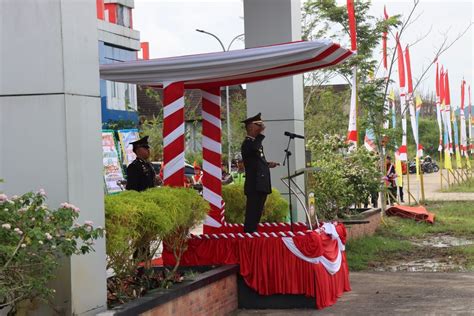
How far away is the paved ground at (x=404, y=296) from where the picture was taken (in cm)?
1002

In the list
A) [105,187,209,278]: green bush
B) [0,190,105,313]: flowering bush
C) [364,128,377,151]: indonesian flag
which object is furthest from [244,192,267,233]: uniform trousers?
[364,128,377,151]: indonesian flag

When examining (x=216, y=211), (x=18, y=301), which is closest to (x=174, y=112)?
(x=216, y=211)

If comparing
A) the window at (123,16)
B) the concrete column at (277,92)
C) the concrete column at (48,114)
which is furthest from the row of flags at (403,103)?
the window at (123,16)

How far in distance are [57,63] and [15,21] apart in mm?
483

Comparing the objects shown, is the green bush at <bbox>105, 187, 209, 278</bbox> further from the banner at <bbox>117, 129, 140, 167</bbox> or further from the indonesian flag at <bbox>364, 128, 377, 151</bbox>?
the banner at <bbox>117, 129, 140, 167</bbox>

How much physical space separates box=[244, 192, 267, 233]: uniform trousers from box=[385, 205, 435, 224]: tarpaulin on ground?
34.8 feet

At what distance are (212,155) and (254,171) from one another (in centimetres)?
121

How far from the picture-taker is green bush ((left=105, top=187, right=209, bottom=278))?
7.73 metres

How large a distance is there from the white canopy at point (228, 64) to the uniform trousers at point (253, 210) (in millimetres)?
1531

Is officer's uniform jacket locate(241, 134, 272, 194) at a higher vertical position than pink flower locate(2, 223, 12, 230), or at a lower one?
higher

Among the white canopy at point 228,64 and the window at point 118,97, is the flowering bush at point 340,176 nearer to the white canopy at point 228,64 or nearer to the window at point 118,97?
the white canopy at point 228,64

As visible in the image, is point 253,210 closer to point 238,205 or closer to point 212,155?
point 212,155

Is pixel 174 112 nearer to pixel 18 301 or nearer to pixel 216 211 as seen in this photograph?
pixel 216 211

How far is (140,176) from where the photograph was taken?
36.8 ft
